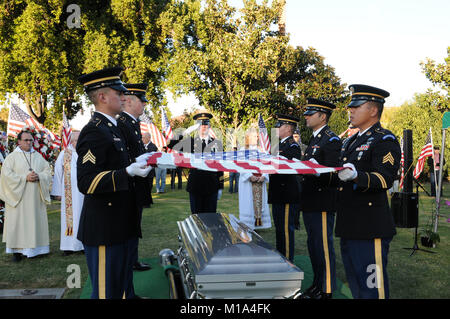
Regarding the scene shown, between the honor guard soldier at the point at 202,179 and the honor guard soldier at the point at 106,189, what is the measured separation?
8.59 feet

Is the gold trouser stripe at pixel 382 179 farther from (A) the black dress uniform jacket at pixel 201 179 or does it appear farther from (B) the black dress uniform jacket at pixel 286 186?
(A) the black dress uniform jacket at pixel 201 179

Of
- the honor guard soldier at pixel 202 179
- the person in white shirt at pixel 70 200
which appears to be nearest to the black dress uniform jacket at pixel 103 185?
the honor guard soldier at pixel 202 179

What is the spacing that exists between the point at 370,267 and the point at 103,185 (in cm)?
221

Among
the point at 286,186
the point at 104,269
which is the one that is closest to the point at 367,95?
the point at 286,186

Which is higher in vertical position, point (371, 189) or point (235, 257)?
point (371, 189)

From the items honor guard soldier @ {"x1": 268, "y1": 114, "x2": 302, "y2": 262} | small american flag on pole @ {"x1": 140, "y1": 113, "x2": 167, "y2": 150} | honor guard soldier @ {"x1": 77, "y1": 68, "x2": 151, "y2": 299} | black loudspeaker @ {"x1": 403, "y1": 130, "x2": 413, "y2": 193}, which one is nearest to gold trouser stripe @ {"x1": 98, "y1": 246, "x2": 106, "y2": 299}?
honor guard soldier @ {"x1": 77, "y1": 68, "x2": 151, "y2": 299}

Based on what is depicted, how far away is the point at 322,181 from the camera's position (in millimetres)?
3902

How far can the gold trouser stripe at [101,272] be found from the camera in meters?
2.70

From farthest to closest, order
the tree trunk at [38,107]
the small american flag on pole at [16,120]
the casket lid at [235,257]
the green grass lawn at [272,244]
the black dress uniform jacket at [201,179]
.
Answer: the tree trunk at [38,107] < the small american flag on pole at [16,120] < the black dress uniform jacket at [201,179] < the green grass lawn at [272,244] < the casket lid at [235,257]

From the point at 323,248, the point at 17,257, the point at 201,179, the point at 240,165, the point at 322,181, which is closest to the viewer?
the point at 240,165

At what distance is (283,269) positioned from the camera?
9.73 feet

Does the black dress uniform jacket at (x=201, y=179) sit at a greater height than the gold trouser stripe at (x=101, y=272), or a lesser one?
greater

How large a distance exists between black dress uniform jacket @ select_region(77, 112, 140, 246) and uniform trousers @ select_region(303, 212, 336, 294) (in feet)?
7.04

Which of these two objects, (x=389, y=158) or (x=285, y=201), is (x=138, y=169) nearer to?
(x=389, y=158)
